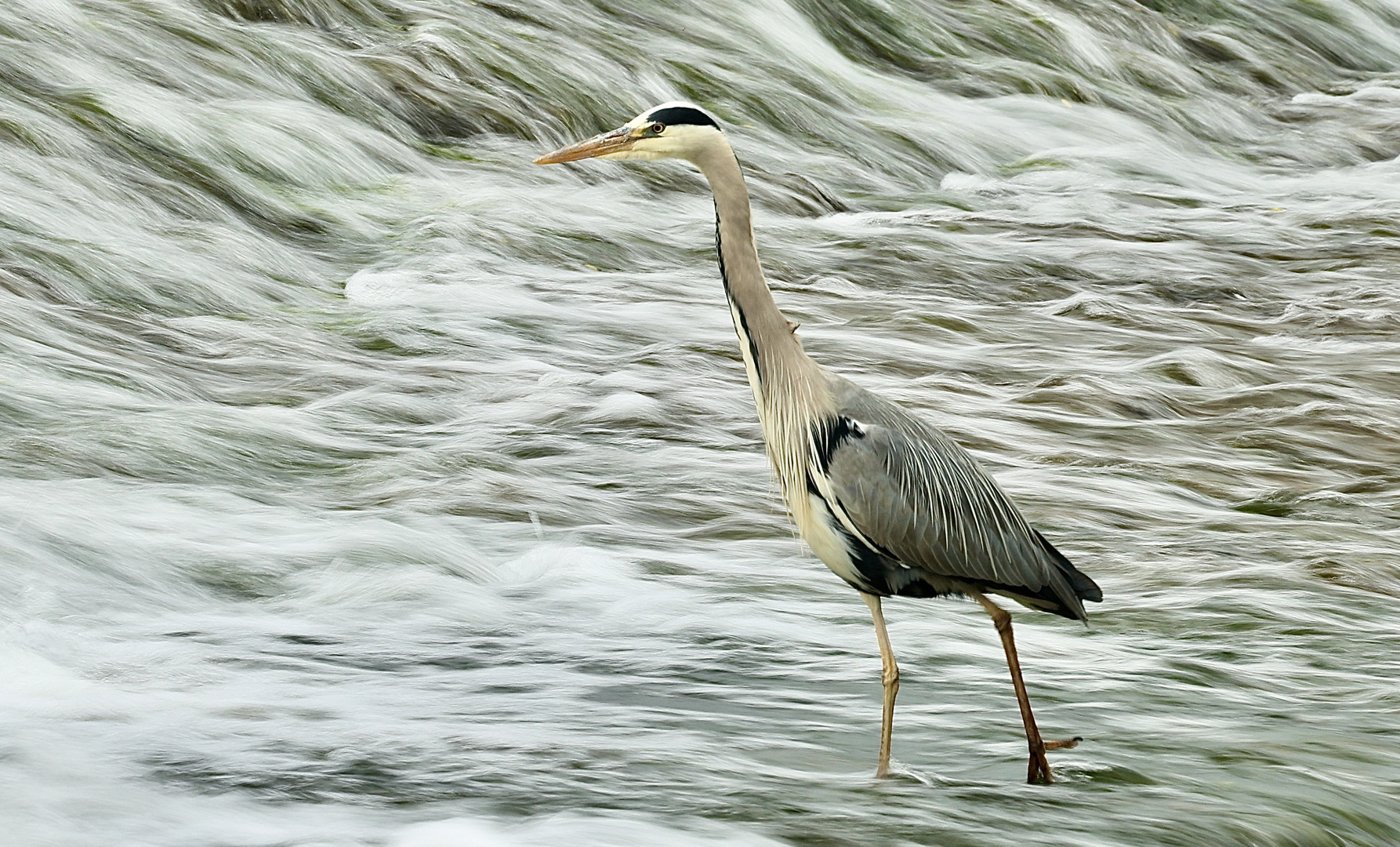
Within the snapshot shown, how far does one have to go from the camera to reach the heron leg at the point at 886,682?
4.05m

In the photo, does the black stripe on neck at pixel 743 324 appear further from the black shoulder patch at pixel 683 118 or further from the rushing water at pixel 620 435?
the rushing water at pixel 620 435

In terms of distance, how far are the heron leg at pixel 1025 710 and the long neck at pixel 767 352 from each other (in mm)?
482

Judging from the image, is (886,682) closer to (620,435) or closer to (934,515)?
(934,515)

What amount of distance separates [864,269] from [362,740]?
6.58 meters

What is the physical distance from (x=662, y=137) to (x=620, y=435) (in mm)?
3047

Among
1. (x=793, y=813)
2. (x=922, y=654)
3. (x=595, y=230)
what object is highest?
(x=793, y=813)

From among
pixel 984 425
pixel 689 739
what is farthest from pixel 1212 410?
pixel 689 739

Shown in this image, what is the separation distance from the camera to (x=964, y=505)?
401cm

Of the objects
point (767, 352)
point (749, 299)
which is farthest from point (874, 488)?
point (749, 299)

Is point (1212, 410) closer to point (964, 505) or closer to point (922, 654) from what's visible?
point (922, 654)

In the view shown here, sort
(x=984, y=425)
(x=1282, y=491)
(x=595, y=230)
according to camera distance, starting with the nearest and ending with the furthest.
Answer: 1. (x=1282, y=491)
2. (x=984, y=425)
3. (x=595, y=230)

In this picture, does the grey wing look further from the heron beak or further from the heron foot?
the heron beak

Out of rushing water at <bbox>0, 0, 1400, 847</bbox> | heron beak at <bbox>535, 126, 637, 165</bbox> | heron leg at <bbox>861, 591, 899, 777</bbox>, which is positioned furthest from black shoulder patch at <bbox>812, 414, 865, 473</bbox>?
heron beak at <bbox>535, 126, 637, 165</bbox>

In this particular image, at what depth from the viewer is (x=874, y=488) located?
156 inches
